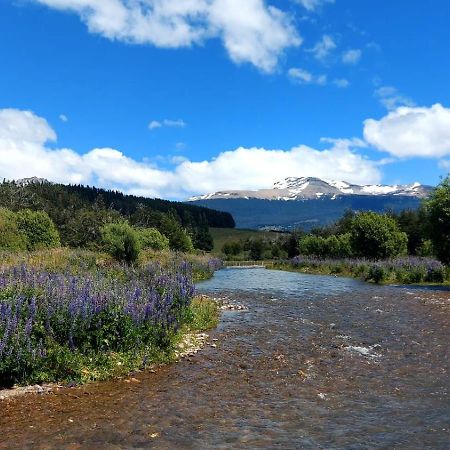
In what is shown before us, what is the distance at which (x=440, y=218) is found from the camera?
34156 mm

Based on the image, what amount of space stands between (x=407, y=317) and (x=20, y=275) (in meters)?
15.9

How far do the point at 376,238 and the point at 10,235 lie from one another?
4287cm

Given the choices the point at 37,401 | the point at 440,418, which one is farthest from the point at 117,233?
the point at 440,418

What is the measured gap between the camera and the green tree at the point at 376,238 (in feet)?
194

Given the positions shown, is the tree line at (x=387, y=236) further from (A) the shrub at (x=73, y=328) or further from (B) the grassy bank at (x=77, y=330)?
(A) the shrub at (x=73, y=328)

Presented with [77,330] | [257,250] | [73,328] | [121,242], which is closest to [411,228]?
[257,250]

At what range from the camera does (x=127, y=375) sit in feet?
37.9

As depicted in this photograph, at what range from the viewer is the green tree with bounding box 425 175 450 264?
34.0 m

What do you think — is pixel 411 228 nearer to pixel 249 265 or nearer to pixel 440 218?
pixel 249 265

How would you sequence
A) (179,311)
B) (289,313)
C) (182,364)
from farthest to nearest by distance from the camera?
(289,313) → (179,311) → (182,364)

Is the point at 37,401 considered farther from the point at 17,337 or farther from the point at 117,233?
the point at 117,233

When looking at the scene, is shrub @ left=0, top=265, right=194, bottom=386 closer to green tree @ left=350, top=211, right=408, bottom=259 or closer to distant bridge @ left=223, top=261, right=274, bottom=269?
green tree @ left=350, top=211, right=408, bottom=259

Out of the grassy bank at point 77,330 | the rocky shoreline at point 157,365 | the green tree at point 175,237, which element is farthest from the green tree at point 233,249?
the grassy bank at point 77,330

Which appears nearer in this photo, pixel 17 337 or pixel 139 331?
pixel 17 337
